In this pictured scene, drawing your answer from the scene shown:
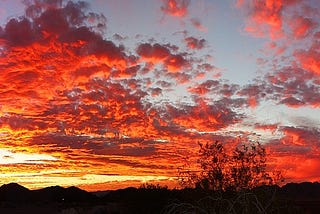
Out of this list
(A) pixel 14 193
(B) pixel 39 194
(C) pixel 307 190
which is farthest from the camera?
(C) pixel 307 190

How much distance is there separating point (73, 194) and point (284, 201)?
9185cm

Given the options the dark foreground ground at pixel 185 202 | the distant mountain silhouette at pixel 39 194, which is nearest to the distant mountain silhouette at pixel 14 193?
the distant mountain silhouette at pixel 39 194

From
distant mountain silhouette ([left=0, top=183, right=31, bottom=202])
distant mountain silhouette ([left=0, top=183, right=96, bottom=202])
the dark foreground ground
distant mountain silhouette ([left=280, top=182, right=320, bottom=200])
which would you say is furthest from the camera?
distant mountain silhouette ([left=280, top=182, right=320, bottom=200])

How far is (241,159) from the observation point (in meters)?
26.5

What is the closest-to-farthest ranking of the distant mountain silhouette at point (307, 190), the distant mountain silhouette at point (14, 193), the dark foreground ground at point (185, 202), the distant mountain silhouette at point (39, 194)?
the dark foreground ground at point (185, 202) → the distant mountain silhouette at point (39, 194) → the distant mountain silhouette at point (14, 193) → the distant mountain silhouette at point (307, 190)

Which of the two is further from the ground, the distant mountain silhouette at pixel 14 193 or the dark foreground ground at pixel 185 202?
the distant mountain silhouette at pixel 14 193

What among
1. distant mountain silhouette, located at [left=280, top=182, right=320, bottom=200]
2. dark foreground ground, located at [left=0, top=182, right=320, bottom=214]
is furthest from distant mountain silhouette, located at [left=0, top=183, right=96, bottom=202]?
distant mountain silhouette, located at [left=280, top=182, right=320, bottom=200]

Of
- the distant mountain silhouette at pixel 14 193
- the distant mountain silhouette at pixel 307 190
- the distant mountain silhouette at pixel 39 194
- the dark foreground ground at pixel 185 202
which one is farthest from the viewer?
the distant mountain silhouette at pixel 307 190

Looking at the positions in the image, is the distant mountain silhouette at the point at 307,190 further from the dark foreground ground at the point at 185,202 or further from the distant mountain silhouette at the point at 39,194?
the dark foreground ground at the point at 185,202

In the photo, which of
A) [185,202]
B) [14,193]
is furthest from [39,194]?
[185,202]

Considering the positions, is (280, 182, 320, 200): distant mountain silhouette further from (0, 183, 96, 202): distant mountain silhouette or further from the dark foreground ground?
the dark foreground ground

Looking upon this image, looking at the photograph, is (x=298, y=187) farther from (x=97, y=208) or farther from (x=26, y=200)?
(x=97, y=208)

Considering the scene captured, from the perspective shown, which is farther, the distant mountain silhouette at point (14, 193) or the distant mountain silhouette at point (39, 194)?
the distant mountain silhouette at point (14, 193)

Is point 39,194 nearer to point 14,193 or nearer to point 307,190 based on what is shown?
point 14,193
